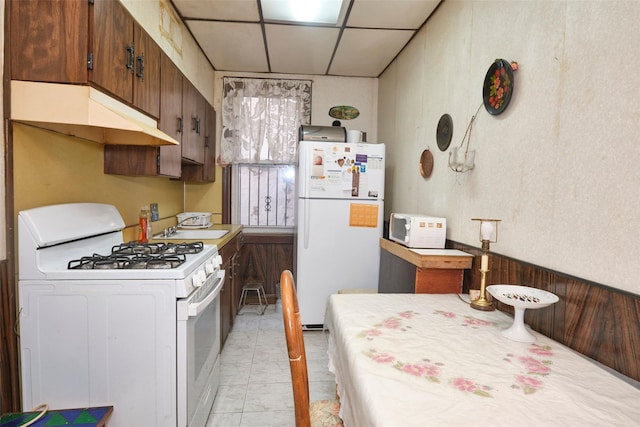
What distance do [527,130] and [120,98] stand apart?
1.88 meters

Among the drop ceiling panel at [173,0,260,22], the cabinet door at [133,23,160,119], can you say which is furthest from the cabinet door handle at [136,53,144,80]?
the drop ceiling panel at [173,0,260,22]

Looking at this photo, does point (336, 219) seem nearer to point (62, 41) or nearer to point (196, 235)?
→ point (196, 235)

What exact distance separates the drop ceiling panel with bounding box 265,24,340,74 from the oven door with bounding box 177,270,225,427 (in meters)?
2.09

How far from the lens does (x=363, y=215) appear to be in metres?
2.99

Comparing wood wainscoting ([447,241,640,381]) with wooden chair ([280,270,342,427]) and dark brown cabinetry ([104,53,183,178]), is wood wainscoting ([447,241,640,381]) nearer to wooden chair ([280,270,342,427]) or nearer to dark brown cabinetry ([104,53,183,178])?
wooden chair ([280,270,342,427])

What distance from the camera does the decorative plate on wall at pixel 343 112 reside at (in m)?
3.86

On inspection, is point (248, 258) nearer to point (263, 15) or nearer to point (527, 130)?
point (263, 15)

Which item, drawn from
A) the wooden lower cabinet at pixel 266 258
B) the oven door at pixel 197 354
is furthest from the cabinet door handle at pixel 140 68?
the wooden lower cabinet at pixel 266 258

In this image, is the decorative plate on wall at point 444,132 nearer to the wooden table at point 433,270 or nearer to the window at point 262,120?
the wooden table at point 433,270

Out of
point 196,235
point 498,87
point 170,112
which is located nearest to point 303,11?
point 170,112

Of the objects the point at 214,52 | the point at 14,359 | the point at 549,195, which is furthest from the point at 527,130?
the point at 214,52

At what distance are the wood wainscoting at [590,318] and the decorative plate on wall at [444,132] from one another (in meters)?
1.01

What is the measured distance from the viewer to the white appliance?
1.35 meters

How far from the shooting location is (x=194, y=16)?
2.57 meters
